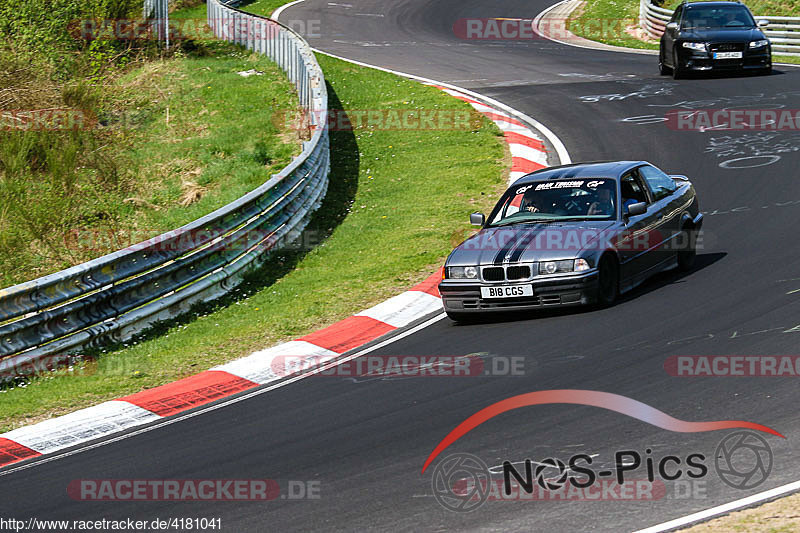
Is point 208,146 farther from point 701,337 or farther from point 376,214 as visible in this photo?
point 701,337

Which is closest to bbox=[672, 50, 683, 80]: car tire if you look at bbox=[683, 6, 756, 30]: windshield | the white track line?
bbox=[683, 6, 756, 30]: windshield

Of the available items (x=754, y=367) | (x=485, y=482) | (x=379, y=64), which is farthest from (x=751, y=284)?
(x=379, y=64)

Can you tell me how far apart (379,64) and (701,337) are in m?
20.9

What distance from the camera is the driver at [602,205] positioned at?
10758 mm

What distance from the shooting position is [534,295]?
984 cm

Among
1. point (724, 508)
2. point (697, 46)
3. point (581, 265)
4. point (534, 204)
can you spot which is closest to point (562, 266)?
point (581, 265)

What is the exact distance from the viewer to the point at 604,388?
7.51 metres

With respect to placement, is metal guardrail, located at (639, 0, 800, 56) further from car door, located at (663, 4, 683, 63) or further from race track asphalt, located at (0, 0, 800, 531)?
race track asphalt, located at (0, 0, 800, 531)

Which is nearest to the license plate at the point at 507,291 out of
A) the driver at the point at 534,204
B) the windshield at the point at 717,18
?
the driver at the point at 534,204

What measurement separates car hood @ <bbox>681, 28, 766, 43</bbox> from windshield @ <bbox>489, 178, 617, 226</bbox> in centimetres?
1284

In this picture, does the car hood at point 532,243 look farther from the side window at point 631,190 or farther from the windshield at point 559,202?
the side window at point 631,190

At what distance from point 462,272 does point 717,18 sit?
50.4 feet

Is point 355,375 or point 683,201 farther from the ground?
point 683,201

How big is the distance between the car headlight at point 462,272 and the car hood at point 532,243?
0.05 m
